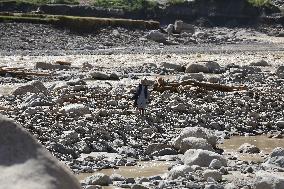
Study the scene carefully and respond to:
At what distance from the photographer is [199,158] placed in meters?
14.7

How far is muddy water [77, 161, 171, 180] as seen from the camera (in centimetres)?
1427

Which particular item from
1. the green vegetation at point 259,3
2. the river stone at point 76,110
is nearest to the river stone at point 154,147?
the river stone at point 76,110

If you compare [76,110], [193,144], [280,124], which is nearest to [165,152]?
[193,144]

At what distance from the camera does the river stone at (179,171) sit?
531 inches

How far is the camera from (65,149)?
15969 millimetres

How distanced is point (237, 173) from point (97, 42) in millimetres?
51566

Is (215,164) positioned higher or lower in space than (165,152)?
higher

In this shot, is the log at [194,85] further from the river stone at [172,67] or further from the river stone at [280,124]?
the river stone at [172,67]

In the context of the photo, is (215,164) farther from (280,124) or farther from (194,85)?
(194,85)

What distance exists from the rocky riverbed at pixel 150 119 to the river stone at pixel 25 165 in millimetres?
5036

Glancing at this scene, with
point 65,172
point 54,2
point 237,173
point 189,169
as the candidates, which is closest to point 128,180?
point 189,169

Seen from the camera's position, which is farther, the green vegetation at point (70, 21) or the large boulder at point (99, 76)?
the green vegetation at point (70, 21)

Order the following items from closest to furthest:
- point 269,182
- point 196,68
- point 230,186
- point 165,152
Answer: point 269,182 < point 230,186 < point 165,152 < point 196,68

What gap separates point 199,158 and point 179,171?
4.25ft
